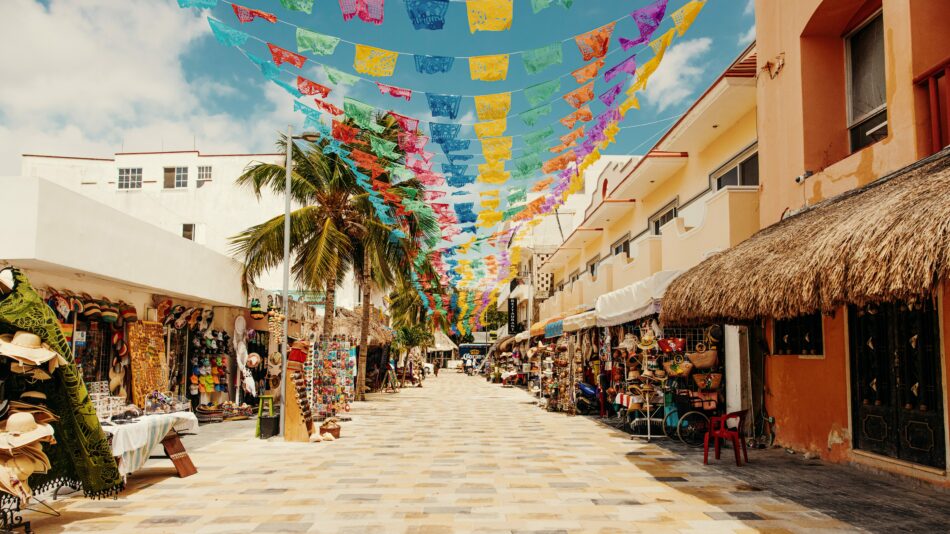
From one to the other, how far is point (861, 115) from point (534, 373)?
22650 millimetres

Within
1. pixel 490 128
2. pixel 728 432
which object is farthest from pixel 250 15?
pixel 728 432

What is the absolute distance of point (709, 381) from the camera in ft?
40.9

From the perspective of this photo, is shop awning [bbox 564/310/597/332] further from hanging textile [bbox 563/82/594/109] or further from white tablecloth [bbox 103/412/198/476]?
white tablecloth [bbox 103/412/198/476]

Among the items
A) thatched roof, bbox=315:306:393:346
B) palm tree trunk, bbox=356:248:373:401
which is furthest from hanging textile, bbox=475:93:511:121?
thatched roof, bbox=315:306:393:346

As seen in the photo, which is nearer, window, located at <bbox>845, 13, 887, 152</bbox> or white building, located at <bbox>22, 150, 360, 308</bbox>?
window, located at <bbox>845, 13, 887, 152</bbox>

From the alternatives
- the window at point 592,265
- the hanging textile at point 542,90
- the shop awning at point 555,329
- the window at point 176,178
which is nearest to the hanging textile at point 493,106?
the hanging textile at point 542,90

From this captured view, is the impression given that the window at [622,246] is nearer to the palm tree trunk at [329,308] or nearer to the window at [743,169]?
the window at [743,169]

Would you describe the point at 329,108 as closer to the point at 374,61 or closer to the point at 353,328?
the point at 374,61

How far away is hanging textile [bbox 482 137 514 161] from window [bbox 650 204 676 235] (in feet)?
25.6

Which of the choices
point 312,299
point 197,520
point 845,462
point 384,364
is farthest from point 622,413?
point 384,364

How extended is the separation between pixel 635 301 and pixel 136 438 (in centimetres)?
926

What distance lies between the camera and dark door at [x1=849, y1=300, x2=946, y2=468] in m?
8.34

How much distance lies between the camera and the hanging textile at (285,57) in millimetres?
10430

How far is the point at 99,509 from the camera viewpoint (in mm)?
7781
